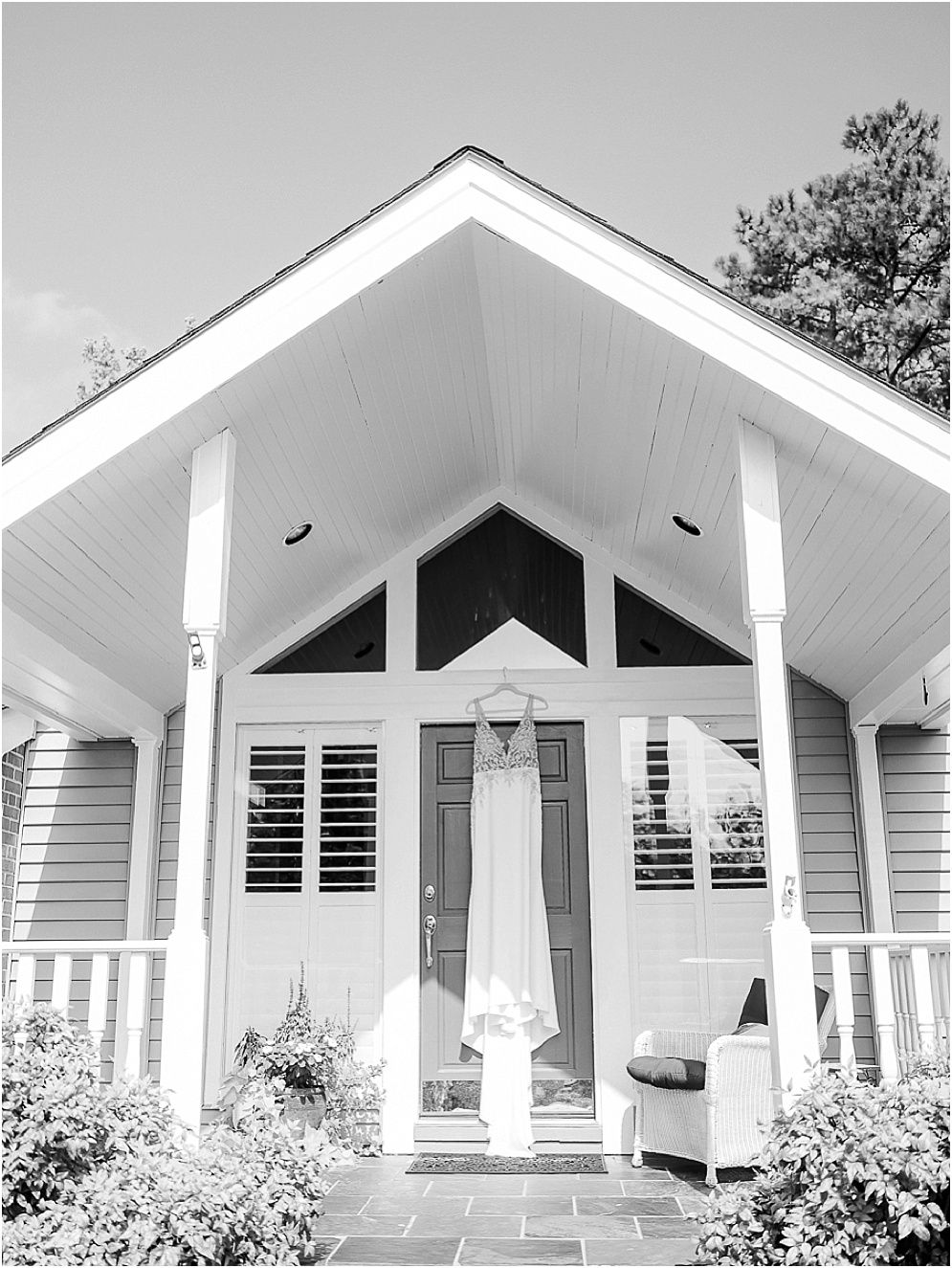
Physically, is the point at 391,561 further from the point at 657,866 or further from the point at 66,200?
the point at 66,200

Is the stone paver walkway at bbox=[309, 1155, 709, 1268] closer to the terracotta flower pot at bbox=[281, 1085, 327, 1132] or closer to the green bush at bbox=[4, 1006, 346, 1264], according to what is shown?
the terracotta flower pot at bbox=[281, 1085, 327, 1132]

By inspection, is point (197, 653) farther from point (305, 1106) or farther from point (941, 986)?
point (941, 986)

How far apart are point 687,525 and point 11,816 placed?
4659 mm

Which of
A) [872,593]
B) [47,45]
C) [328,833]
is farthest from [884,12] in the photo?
[328,833]

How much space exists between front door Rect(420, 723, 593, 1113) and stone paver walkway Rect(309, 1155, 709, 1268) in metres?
0.54

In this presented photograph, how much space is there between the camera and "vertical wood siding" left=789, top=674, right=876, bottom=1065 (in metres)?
6.24

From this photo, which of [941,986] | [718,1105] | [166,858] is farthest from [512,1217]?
[166,858]

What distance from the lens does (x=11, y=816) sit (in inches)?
292

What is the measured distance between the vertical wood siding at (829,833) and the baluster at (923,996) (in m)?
1.92

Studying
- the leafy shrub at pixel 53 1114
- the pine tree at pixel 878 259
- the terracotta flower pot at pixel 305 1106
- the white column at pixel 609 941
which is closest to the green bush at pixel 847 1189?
the leafy shrub at pixel 53 1114

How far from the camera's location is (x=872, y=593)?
17.4 ft

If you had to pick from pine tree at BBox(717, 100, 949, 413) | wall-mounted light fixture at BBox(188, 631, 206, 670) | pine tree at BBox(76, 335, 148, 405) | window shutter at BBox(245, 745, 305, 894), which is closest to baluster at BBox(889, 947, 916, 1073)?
window shutter at BBox(245, 745, 305, 894)

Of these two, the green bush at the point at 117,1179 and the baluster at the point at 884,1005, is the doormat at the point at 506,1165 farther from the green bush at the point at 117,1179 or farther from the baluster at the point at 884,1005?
the green bush at the point at 117,1179

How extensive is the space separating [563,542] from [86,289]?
48.4 ft
